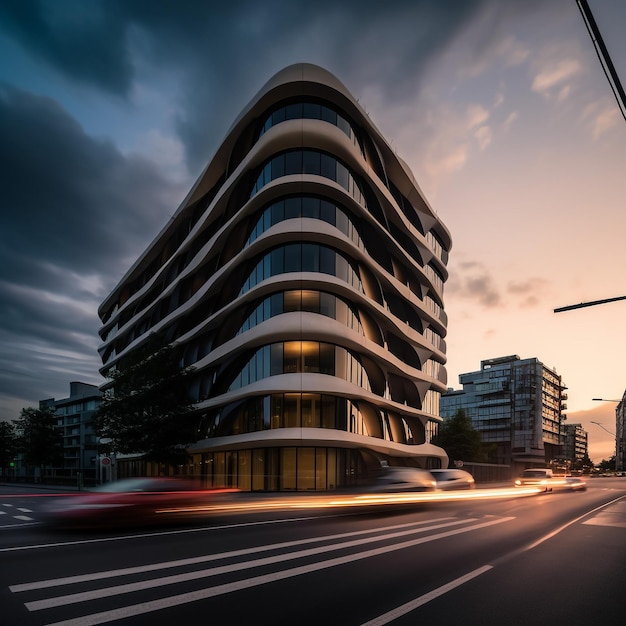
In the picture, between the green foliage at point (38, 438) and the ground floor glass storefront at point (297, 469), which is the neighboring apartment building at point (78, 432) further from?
the ground floor glass storefront at point (297, 469)

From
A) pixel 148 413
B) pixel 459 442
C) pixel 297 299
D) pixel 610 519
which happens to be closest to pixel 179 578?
pixel 610 519

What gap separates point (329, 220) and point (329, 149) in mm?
5237

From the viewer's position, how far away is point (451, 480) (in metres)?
24.3

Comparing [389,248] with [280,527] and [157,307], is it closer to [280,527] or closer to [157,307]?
[157,307]

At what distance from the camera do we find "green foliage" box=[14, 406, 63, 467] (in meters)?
72.1

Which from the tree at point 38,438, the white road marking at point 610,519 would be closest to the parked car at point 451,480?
the white road marking at point 610,519

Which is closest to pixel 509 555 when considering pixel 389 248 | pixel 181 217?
pixel 389 248

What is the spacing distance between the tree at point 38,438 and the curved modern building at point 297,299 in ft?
116

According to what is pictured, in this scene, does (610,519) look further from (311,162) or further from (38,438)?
(38,438)

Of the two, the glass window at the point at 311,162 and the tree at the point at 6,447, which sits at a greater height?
the glass window at the point at 311,162

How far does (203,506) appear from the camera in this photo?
15.3 m

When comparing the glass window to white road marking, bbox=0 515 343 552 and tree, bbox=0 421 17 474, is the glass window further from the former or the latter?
tree, bbox=0 421 17 474

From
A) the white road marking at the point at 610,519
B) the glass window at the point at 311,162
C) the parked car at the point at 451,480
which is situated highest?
the glass window at the point at 311,162

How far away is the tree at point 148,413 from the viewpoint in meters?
38.6
